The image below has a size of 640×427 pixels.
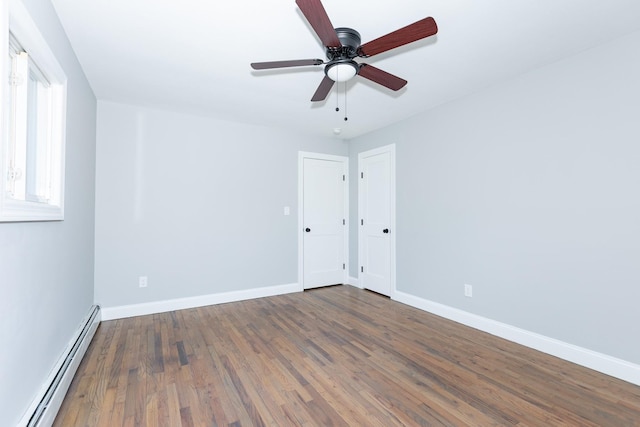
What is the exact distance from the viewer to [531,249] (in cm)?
263

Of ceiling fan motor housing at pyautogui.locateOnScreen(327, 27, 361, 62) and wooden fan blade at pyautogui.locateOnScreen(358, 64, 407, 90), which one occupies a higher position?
ceiling fan motor housing at pyautogui.locateOnScreen(327, 27, 361, 62)

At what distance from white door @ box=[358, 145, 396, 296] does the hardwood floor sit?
1127 mm

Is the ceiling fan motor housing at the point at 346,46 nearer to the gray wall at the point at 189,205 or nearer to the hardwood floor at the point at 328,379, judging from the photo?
the hardwood floor at the point at 328,379

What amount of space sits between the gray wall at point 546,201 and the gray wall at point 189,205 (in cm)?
211

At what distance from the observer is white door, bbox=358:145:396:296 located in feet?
13.6

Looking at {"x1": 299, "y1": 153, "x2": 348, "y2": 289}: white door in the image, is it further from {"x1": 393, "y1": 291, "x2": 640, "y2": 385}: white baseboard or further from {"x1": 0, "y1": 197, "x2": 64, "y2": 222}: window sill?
{"x1": 0, "y1": 197, "x2": 64, "y2": 222}: window sill

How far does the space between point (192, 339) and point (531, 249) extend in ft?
10.8

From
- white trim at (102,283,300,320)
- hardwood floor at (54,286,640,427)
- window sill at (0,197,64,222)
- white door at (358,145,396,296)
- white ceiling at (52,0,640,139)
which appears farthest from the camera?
white door at (358,145,396,296)

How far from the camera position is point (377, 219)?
173 inches

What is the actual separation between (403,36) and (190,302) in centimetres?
366

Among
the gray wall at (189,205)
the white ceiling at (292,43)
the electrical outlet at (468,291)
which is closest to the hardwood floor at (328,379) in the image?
the electrical outlet at (468,291)

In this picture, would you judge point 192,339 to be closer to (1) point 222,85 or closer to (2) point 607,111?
(1) point 222,85

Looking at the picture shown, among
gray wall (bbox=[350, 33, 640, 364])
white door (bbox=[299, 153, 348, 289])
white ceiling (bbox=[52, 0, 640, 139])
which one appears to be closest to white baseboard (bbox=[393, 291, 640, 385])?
gray wall (bbox=[350, 33, 640, 364])

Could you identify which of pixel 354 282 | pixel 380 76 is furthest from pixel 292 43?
pixel 354 282
